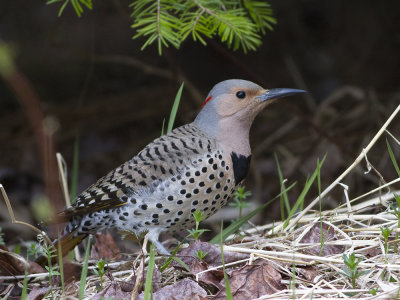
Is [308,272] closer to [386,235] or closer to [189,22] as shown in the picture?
[386,235]

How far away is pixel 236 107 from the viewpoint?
3.69 m

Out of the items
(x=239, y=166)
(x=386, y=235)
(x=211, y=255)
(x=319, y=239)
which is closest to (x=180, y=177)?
(x=239, y=166)

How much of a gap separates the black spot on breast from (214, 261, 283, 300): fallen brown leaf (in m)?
0.83

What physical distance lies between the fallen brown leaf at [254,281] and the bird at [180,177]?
70 cm

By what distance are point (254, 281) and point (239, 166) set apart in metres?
0.99

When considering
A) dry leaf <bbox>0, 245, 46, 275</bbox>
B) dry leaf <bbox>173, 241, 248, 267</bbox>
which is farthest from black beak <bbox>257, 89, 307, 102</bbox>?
dry leaf <bbox>0, 245, 46, 275</bbox>

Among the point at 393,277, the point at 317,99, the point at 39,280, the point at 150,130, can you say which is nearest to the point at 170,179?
the point at 39,280

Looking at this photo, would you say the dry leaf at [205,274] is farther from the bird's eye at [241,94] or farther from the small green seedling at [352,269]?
the bird's eye at [241,94]

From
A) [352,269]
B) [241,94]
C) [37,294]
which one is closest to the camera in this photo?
[352,269]

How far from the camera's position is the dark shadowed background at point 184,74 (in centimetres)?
660

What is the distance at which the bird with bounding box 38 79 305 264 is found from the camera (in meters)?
3.42

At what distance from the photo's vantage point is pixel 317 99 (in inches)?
284

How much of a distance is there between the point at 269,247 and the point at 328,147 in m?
3.06

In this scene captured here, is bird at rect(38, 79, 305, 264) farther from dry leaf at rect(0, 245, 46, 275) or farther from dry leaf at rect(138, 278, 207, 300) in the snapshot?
dry leaf at rect(138, 278, 207, 300)
